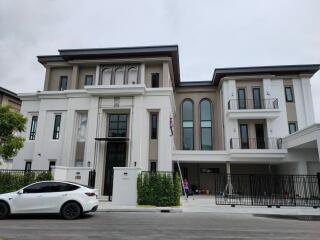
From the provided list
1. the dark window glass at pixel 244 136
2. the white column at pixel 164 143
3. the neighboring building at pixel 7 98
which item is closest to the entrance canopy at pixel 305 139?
the dark window glass at pixel 244 136

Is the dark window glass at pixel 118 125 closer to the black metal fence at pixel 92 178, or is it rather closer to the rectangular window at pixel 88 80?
the black metal fence at pixel 92 178

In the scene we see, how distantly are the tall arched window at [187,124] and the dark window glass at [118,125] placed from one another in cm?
831

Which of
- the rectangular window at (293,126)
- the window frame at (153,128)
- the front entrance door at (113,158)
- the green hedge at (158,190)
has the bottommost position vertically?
the green hedge at (158,190)

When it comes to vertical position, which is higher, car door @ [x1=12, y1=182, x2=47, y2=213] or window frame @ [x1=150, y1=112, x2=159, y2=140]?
window frame @ [x1=150, y1=112, x2=159, y2=140]

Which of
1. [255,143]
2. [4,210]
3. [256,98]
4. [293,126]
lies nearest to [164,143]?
[255,143]

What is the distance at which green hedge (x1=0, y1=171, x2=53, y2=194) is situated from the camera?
46.7ft

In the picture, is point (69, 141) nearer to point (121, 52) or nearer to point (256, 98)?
point (121, 52)

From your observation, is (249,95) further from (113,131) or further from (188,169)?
(113,131)

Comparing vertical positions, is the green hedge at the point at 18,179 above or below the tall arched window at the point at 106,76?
below

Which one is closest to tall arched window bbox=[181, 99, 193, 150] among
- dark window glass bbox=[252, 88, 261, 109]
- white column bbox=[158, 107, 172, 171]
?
dark window glass bbox=[252, 88, 261, 109]

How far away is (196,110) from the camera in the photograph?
25.8 m

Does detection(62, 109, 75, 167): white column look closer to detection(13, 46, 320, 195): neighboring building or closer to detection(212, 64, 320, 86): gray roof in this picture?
detection(13, 46, 320, 195): neighboring building

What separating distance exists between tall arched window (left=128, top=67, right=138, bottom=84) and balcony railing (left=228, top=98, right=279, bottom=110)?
29.7 ft

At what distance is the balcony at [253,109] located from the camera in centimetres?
A: 2212
